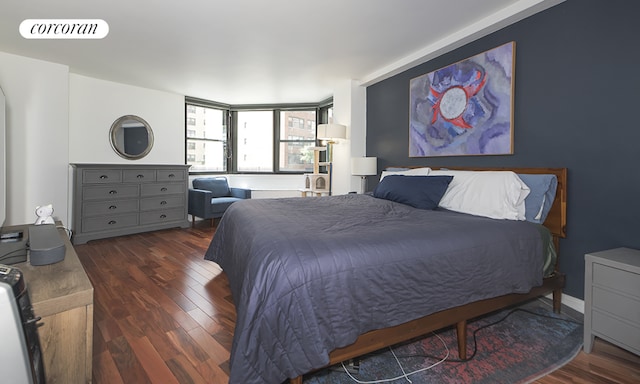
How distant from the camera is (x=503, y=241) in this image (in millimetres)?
1786

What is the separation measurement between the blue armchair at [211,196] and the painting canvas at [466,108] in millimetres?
3197

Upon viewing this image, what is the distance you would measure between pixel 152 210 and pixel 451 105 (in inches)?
177

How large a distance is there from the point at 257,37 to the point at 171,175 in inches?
111

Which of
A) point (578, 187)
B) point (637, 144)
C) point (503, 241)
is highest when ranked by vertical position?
point (637, 144)

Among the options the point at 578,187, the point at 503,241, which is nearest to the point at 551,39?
the point at 578,187

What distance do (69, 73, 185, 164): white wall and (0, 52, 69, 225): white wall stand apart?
1.11 feet

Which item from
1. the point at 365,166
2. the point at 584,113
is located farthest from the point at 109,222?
the point at 584,113

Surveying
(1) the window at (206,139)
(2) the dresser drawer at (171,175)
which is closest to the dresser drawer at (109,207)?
(2) the dresser drawer at (171,175)

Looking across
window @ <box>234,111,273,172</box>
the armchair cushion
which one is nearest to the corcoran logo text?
the armchair cushion

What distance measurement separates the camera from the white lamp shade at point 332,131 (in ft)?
14.7

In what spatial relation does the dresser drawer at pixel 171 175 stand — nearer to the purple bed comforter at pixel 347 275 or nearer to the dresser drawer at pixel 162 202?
the dresser drawer at pixel 162 202

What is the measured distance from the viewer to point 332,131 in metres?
4.47

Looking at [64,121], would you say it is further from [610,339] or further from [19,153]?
[610,339]

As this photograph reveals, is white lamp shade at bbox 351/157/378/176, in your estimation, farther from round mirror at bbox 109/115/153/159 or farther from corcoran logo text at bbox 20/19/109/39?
round mirror at bbox 109/115/153/159
